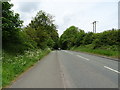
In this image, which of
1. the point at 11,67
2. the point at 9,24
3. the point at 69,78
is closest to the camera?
the point at 69,78

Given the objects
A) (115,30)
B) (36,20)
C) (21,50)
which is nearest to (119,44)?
(115,30)

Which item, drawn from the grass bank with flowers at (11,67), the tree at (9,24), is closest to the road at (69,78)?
the grass bank with flowers at (11,67)

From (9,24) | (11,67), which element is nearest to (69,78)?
(11,67)

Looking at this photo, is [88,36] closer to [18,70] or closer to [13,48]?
[13,48]

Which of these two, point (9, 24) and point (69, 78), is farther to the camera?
point (9, 24)

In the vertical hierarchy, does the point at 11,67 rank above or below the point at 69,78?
above

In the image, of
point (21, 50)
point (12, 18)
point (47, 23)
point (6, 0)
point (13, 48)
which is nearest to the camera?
point (6, 0)

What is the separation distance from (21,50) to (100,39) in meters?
27.4

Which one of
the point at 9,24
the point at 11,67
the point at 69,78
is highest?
the point at 9,24

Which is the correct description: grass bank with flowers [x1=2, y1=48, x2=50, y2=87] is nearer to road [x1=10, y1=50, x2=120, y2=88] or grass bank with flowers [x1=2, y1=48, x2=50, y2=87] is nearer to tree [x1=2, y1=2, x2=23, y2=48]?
road [x1=10, y1=50, x2=120, y2=88]

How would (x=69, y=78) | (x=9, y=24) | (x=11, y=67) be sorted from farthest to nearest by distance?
(x=9, y=24)
(x=11, y=67)
(x=69, y=78)

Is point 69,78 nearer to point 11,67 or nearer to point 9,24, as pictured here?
point 11,67

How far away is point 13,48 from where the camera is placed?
1823cm

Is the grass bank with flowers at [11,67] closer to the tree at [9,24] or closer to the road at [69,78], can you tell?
the road at [69,78]
